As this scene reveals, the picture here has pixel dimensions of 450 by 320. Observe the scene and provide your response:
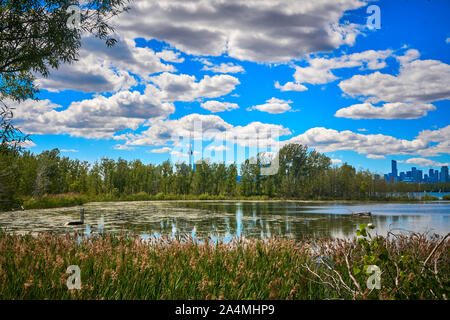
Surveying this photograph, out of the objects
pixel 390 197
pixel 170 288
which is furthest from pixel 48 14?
pixel 390 197

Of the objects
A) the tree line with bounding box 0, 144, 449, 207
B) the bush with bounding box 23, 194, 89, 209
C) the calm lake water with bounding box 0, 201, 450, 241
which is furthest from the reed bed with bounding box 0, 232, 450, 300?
the tree line with bounding box 0, 144, 449, 207

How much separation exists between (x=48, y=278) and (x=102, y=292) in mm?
1090

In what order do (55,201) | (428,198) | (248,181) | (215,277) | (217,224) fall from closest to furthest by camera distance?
(215,277) < (217,224) < (55,201) < (428,198) < (248,181)

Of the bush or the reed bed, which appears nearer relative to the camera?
the reed bed

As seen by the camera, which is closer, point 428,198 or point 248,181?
point 428,198

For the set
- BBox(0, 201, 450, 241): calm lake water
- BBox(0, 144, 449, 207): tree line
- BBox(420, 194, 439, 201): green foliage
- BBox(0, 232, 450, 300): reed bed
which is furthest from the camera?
BBox(420, 194, 439, 201): green foliage

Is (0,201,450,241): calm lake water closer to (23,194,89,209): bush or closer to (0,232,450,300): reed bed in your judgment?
(0,232,450,300): reed bed

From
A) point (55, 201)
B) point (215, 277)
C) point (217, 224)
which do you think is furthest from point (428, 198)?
point (215, 277)

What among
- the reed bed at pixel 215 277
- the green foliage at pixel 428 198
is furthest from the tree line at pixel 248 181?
the reed bed at pixel 215 277

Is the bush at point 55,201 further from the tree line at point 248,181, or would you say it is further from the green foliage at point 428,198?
the green foliage at point 428,198

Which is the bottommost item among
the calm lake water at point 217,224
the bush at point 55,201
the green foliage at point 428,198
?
the green foliage at point 428,198

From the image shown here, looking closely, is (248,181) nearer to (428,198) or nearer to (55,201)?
(428,198)

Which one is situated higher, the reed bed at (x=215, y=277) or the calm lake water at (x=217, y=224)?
the reed bed at (x=215, y=277)
